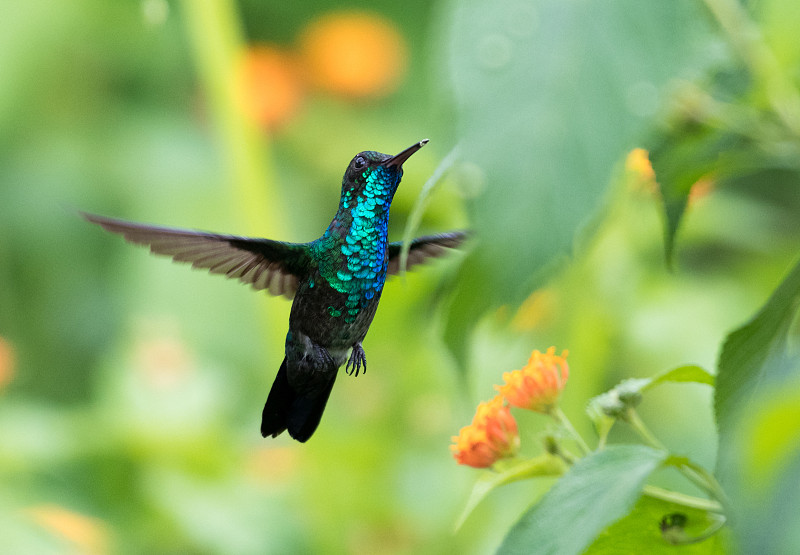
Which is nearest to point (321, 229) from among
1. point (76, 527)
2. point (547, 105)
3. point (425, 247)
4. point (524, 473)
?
point (76, 527)

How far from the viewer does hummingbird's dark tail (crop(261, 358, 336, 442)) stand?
50 centimetres

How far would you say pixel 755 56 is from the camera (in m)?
0.46

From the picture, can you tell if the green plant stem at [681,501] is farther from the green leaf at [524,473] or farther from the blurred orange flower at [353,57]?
the blurred orange flower at [353,57]

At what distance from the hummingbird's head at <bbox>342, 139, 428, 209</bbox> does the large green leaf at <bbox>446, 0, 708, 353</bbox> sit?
20 centimetres

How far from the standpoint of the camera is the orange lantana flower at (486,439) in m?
0.50

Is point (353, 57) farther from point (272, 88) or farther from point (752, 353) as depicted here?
point (752, 353)

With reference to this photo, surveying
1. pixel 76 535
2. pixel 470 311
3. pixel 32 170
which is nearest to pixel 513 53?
pixel 470 311

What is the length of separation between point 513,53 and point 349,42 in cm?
177

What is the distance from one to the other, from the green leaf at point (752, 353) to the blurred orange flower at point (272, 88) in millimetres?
1436

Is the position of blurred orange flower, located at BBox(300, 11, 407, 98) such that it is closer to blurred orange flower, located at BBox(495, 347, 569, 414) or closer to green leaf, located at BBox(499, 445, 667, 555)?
blurred orange flower, located at BBox(495, 347, 569, 414)

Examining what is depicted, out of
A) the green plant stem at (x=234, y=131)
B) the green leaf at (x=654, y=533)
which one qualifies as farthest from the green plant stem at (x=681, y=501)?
the green plant stem at (x=234, y=131)

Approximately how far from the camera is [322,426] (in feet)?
3.58

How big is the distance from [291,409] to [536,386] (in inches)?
5.3

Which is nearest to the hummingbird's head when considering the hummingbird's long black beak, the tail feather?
the hummingbird's long black beak
